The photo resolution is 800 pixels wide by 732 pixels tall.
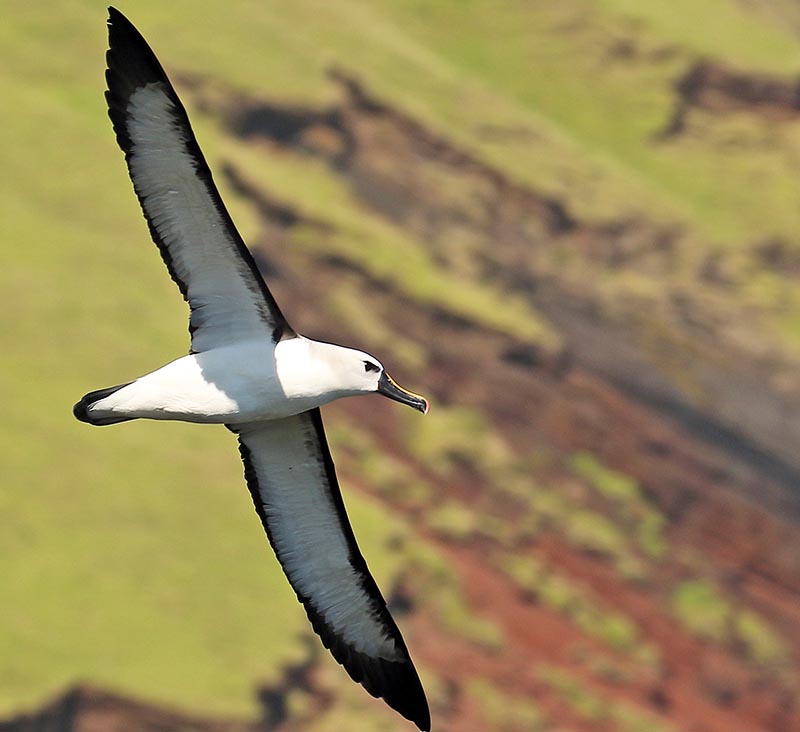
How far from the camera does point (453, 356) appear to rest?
31.3 meters

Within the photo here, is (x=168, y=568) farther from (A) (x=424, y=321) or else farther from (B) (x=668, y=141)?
(B) (x=668, y=141)

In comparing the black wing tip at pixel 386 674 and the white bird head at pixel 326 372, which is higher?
the white bird head at pixel 326 372

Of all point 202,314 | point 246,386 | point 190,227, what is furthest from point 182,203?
point 246,386

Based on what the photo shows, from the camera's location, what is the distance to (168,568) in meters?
22.1

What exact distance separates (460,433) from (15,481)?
10.1 metres

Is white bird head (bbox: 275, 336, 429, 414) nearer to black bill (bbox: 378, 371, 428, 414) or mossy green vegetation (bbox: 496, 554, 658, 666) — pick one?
black bill (bbox: 378, 371, 428, 414)

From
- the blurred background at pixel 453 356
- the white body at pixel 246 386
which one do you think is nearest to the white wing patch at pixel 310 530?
the white body at pixel 246 386

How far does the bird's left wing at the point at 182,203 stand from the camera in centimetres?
1016

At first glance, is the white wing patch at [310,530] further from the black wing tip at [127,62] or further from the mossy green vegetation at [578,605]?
the mossy green vegetation at [578,605]

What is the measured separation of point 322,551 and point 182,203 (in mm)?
3235

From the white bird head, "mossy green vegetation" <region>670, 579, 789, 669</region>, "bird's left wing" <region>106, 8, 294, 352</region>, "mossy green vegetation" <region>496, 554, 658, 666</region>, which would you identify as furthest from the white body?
"mossy green vegetation" <region>670, 579, 789, 669</region>

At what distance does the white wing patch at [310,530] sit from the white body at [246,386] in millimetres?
971

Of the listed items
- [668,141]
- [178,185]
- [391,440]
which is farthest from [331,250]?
[178,185]

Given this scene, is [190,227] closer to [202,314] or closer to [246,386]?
[202,314]
